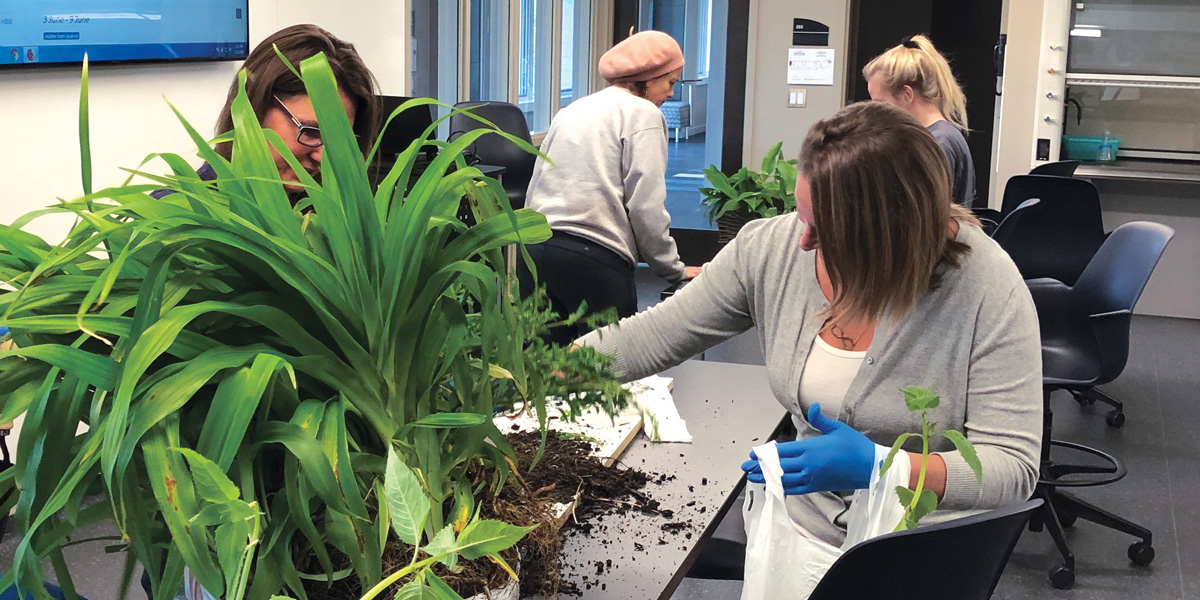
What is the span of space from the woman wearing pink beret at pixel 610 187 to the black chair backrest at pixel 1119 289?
4.30ft

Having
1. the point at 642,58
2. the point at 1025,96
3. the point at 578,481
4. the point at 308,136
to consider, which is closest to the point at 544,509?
the point at 578,481

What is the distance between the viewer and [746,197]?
3.23 metres

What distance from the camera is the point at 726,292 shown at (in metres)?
1.95

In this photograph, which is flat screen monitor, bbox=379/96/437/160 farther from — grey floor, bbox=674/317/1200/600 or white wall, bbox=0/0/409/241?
grey floor, bbox=674/317/1200/600

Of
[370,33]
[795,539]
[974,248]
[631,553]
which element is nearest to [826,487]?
[795,539]

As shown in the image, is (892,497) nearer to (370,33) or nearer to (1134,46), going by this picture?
(370,33)

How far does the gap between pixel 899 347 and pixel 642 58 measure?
5.82ft

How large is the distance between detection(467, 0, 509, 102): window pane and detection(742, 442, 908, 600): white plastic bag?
497 centimetres

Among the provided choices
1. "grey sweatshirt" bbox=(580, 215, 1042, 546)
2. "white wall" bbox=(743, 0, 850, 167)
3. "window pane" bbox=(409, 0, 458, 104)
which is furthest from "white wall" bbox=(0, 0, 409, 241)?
"white wall" bbox=(743, 0, 850, 167)

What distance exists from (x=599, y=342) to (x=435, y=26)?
4368mm

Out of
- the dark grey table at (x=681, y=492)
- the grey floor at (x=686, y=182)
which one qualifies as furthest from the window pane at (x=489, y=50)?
the dark grey table at (x=681, y=492)

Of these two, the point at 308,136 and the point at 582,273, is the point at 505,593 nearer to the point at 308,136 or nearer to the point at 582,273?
the point at 308,136

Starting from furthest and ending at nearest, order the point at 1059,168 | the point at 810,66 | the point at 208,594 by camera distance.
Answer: the point at 810,66 → the point at 1059,168 → the point at 208,594

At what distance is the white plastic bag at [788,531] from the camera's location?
1.45 m
